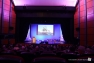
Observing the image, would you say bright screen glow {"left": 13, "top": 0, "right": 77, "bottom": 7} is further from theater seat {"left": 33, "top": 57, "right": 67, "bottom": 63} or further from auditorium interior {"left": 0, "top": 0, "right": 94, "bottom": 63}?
theater seat {"left": 33, "top": 57, "right": 67, "bottom": 63}

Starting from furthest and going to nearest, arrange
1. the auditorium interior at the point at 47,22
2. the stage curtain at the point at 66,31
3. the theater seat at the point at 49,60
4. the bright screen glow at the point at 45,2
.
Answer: the stage curtain at the point at 66,31 → the bright screen glow at the point at 45,2 → the auditorium interior at the point at 47,22 → the theater seat at the point at 49,60

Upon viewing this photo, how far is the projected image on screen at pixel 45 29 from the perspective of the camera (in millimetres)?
15055

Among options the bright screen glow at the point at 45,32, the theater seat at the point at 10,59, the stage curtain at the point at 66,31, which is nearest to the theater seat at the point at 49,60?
the theater seat at the point at 10,59

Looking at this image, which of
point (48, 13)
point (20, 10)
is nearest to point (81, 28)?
point (48, 13)

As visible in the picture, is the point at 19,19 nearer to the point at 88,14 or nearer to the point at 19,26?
the point at 19,26

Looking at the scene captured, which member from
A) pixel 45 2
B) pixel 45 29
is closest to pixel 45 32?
pixel 45 29

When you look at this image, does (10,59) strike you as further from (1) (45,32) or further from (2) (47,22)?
Answer: (1) (45,32)

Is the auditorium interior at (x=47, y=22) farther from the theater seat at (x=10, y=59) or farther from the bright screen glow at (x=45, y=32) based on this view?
the theater seat at (x=10, y=59)

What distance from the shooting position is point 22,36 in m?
14.3

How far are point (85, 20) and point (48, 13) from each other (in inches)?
140

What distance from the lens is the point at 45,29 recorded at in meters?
15.1

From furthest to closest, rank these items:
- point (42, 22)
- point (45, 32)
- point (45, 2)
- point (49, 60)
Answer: point (45, 32), point (42, 22), point (45, 2), point (49, 60)

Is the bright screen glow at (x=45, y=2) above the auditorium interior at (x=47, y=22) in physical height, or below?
above

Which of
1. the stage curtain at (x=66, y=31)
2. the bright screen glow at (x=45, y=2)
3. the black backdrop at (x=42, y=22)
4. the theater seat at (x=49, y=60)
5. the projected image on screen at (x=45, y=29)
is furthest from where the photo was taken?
the projected image on screen at (x=45, y=29)
